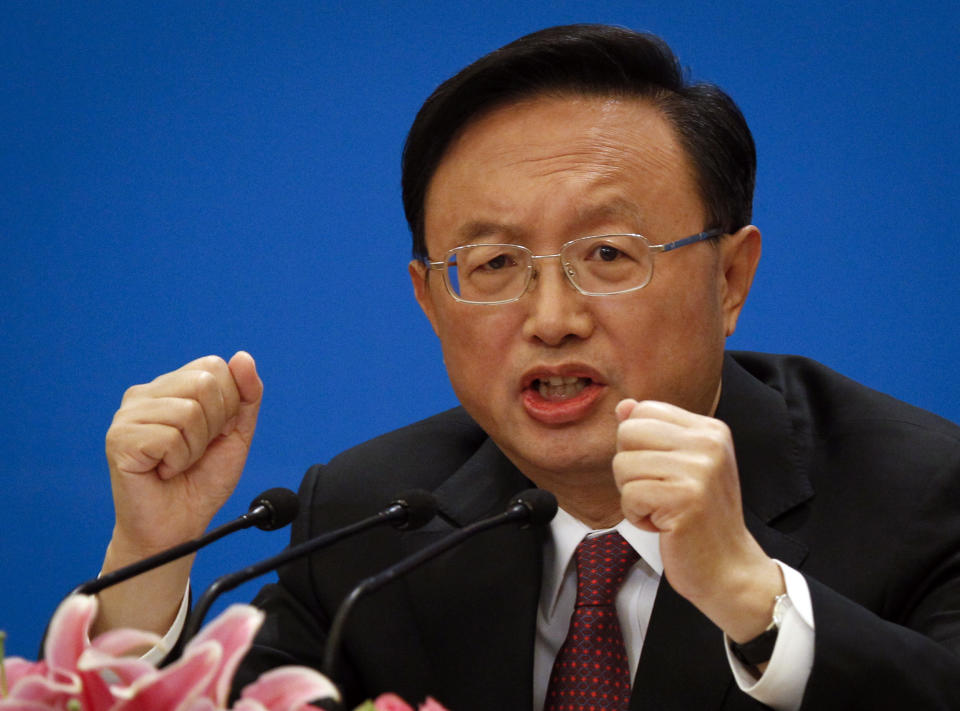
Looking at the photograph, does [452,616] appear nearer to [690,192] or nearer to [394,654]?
[394,654]

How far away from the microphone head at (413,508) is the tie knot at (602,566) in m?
0.41

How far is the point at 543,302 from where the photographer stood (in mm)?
1453

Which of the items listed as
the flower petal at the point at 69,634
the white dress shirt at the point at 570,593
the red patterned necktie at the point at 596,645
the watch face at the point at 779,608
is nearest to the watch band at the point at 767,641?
the watch face at the point at 779,608

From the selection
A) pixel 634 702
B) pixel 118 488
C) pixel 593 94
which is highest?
pixel 593 94

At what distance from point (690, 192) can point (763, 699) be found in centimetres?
72

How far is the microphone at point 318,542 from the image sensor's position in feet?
3.20

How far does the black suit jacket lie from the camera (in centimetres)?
129

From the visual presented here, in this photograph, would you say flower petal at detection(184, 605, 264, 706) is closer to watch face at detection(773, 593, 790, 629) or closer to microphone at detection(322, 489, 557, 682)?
microphone at detection(322, 489, 557, 682)

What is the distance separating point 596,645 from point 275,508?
516mm

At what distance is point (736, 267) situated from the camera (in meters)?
1.65

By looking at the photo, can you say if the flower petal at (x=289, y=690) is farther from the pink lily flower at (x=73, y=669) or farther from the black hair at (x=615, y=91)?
the black hair at (x=615, y=91)

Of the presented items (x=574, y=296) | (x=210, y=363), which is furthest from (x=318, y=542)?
(x=574, y=296)

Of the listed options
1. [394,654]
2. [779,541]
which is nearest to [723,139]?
[779,541]

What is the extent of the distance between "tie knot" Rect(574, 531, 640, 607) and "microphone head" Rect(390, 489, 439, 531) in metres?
0.41
